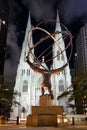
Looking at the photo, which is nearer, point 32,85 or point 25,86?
point 25,86

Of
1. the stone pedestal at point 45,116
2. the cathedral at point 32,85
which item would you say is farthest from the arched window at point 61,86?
the stone pedestal at point 45,116

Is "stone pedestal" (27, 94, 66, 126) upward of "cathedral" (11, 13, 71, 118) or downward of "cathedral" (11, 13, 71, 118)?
downward

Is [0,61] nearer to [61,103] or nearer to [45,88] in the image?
[61,103]

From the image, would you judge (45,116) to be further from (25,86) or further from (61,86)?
(25,86)

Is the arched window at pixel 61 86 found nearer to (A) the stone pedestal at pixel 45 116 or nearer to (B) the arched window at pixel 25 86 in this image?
(B) the arched window at pixel 25 86

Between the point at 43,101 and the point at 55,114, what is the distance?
2608 mm

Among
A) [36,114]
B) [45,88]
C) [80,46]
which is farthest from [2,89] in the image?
[80,46]

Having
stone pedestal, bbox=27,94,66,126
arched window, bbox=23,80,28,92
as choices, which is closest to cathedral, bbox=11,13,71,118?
arched window, bbox=23,80,28,92

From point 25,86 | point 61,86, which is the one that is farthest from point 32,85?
point 61,86

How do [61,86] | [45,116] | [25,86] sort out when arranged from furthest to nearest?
[25,86]
[61,86]
[45,116]

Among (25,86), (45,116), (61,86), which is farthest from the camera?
(25,86)

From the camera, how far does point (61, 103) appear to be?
236 ft

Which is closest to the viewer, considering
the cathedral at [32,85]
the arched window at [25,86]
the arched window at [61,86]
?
the cathedral at [32,85]

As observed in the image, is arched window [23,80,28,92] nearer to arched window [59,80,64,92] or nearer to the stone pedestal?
arched window [59,80,64,92]
